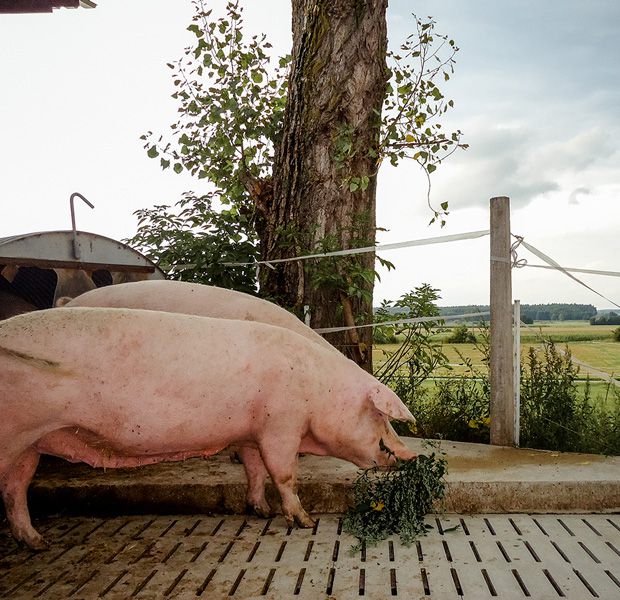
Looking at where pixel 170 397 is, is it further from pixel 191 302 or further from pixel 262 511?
pixel 262 511

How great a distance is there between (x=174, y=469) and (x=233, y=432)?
1327 millimetres

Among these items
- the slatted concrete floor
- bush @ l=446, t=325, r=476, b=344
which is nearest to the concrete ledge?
the slatted concrete floor

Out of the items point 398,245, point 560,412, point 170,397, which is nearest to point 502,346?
point 560,412

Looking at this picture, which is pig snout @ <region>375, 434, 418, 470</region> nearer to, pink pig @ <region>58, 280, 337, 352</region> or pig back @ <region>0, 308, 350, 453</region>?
pig back @ <region>0, 308, 350, 453</region>

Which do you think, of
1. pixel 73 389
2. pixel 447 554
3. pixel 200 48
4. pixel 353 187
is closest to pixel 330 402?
pixel 447 554

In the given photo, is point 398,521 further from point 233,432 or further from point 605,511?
point 605,511

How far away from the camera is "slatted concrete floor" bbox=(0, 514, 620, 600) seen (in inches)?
130

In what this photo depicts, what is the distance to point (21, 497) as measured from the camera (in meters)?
3.72

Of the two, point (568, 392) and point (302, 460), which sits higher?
point (568, 392)

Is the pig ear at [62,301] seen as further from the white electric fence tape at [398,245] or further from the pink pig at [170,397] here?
the white electric fence tape at [398,245]

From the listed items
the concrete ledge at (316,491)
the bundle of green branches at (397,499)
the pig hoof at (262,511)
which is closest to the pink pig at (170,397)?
the bundle of green branches at (397,499)

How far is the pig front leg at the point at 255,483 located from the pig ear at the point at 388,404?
85 centimetres

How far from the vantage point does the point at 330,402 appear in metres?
3.92

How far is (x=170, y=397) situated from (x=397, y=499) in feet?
4.92
